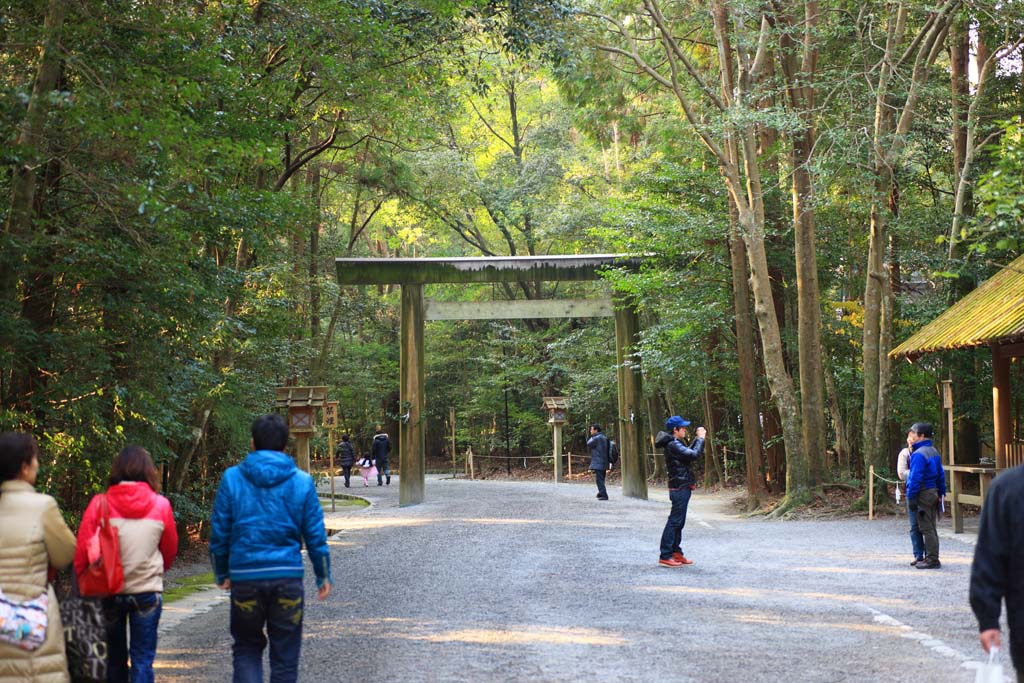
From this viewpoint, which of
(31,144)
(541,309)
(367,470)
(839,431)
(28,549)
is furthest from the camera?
(367,470)

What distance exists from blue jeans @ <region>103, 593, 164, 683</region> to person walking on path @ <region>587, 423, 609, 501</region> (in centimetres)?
1820

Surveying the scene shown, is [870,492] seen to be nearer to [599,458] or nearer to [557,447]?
[599,458]

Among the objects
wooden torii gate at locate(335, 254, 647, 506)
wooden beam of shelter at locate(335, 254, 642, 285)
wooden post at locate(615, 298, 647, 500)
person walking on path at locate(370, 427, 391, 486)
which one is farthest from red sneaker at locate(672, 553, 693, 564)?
person walking on path at locate(370, 427, 391, 486)

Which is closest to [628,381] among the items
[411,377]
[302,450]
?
[411,377]

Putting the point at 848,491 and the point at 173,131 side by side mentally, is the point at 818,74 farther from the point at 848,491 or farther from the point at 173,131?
the point at 173,131

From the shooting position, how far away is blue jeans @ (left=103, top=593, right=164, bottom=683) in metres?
5.18

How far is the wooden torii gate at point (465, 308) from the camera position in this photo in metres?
21.6

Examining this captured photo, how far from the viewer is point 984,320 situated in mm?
14602

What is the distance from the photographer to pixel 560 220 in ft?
103

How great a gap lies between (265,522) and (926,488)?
8.28m

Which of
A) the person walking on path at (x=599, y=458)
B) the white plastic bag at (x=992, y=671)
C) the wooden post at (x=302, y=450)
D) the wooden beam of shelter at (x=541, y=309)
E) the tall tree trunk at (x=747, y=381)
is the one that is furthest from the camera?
the person walking on path at (x=599, y=458)

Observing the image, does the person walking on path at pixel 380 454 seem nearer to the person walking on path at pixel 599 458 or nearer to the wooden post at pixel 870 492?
the person walking on path at pixel 599 458

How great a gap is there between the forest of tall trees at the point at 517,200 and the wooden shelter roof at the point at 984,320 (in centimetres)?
87

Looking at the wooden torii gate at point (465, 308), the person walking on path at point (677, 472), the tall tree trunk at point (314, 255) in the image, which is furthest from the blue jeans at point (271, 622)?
the tall tree trunk at point (314, 255)
